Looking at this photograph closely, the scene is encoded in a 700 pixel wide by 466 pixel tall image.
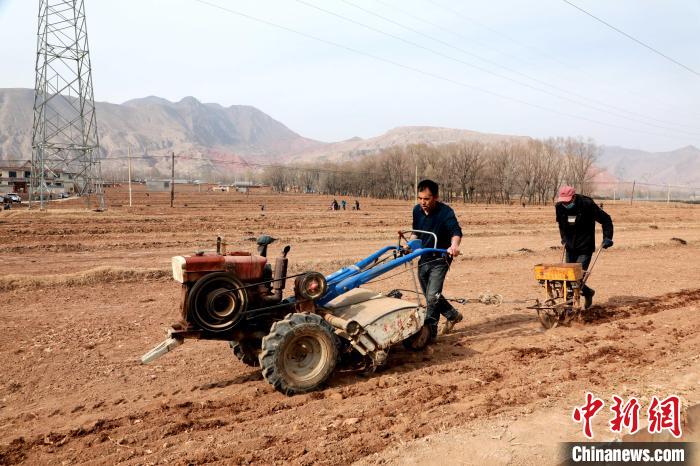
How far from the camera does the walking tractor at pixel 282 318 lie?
5.15m

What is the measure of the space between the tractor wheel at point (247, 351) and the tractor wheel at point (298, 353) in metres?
0.64

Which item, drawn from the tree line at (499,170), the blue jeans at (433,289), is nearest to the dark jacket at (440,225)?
the blue jeans at (433,289)

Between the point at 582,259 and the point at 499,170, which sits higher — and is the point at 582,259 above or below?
below

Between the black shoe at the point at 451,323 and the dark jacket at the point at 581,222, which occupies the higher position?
the dark jacket at the point at 581,222

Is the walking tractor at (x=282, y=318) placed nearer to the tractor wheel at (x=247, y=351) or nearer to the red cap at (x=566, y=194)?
the tractor wheel at (x=247, y=351)

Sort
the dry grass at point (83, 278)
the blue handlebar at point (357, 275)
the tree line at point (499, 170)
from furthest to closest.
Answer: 1. the tree line at point (499, 170)
2. the dry grass at point (83, 278)
3. the blue handlebar at point (357, 275)

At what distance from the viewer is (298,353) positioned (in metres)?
5.46

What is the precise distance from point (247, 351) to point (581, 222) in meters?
5.24

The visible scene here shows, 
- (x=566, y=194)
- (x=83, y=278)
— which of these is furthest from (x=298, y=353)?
(x=83, y=278)

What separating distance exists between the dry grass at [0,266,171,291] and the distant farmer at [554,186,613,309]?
27.1 ft

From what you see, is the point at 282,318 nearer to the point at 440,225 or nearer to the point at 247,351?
the point at 247,351

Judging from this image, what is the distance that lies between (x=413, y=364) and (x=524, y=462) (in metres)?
2.43

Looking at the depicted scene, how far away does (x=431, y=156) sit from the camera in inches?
4210
